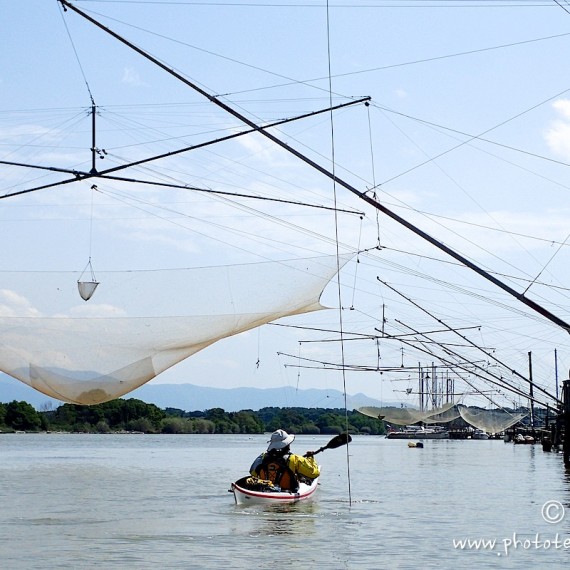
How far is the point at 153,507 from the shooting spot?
81.6 ft

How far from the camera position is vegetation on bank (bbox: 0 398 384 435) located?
132 m

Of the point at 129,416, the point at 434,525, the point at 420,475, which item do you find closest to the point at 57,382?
the point at 434,525

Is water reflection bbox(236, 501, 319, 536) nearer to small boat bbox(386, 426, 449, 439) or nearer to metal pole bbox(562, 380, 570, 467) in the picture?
metal pole bbox(562, 380, 570, 467)

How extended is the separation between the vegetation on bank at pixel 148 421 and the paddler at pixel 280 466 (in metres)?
92.3

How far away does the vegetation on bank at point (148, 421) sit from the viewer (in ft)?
434

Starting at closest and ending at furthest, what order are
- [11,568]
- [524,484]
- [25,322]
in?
[11,568] < [25,322] < [524,484]

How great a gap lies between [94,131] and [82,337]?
4.23 m

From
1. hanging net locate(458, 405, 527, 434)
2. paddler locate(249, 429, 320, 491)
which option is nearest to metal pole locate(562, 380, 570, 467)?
paddler locate(249, 429, 320, 491)

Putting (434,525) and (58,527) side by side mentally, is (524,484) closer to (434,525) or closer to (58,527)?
(434,525)

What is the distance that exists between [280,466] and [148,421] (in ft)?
389

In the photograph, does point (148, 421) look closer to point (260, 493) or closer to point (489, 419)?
point (489, 419)

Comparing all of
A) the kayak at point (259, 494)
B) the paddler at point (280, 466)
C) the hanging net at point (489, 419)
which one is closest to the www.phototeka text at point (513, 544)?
the kayak at point (259, 494)

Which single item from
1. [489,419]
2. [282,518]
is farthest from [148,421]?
[282,518]

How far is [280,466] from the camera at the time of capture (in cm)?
2336
